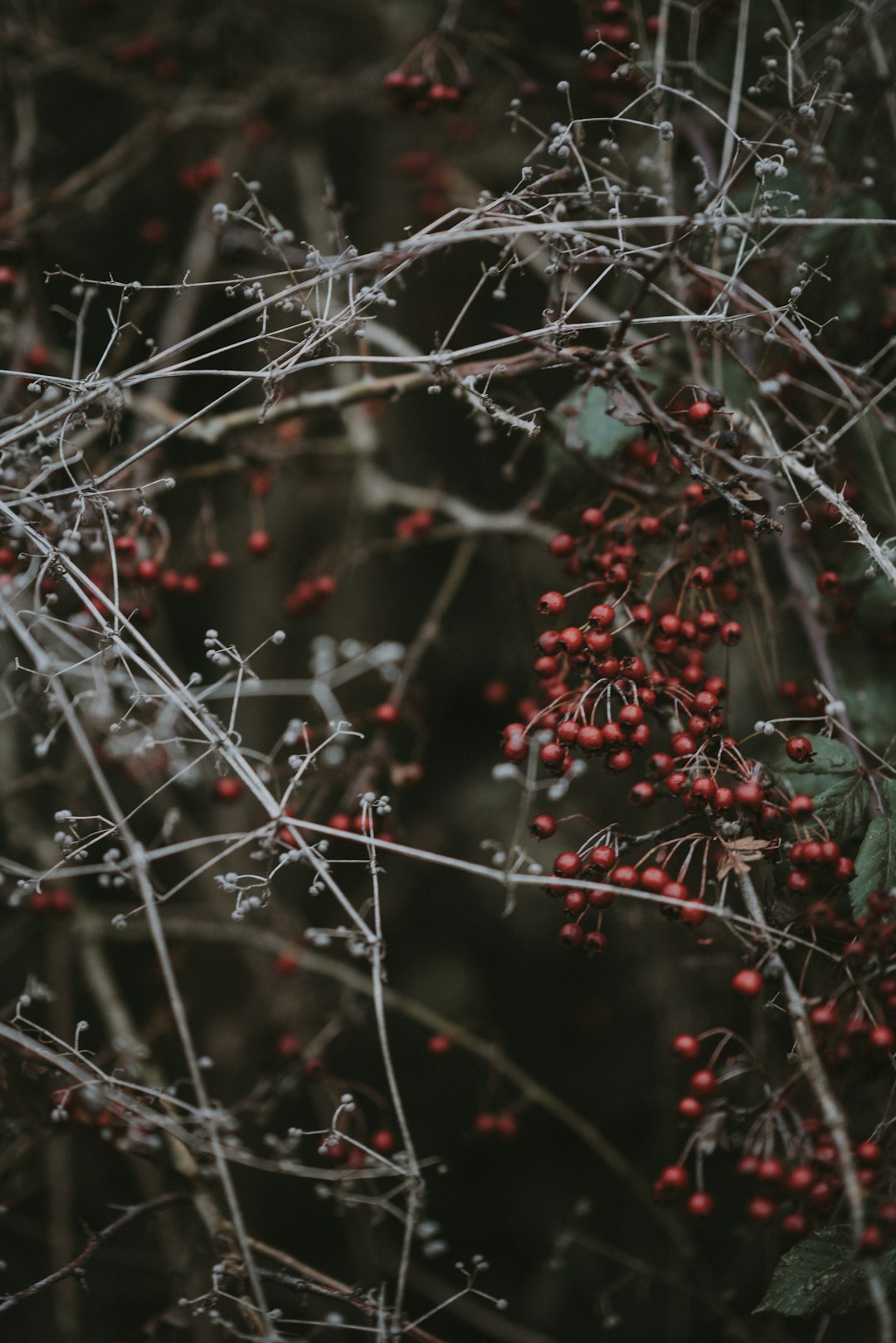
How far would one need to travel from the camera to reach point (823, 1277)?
882 mm

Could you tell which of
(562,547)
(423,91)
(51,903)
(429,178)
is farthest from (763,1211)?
(429,178)

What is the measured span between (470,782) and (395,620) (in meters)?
0.39

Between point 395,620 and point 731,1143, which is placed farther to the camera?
point 395,620

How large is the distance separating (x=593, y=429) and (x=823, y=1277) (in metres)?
0.96

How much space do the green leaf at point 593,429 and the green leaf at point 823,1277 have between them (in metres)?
0.90

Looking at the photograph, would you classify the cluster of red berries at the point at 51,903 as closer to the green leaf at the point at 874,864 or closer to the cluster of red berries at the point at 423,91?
the green leaf at the point at 874,864

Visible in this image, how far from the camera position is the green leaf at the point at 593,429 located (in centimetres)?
117

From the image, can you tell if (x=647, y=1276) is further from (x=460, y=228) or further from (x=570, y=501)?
(x=460, y=228)

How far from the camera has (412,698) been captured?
5.29 feet

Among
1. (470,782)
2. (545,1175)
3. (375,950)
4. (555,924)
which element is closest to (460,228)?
(375,950)

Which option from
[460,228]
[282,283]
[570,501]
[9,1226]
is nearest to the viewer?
[460,228]

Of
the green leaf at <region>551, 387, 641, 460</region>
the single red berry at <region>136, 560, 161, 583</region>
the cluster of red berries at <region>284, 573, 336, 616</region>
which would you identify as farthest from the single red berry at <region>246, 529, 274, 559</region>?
the green leaf at <region>551, 387, 641, 460</region>

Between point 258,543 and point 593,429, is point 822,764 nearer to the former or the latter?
point 593,429

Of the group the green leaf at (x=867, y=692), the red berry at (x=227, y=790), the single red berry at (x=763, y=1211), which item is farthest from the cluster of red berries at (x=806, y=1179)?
the red berry at (x=227, y=790)
